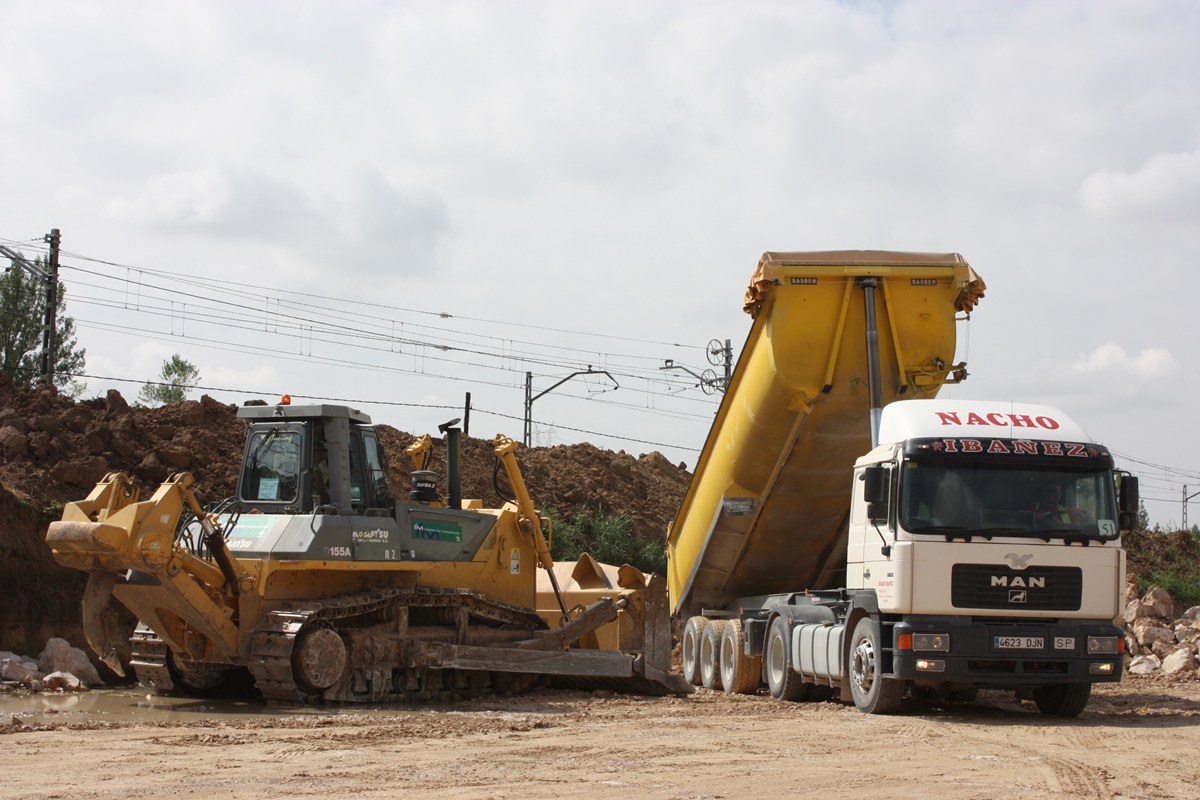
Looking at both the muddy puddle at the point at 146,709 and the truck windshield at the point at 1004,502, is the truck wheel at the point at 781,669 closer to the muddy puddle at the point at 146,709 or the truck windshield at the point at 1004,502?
the truck windshield at the point at 1004,502

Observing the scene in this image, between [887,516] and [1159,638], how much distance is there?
11.3m

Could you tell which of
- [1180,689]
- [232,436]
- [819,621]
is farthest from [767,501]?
[232,436]

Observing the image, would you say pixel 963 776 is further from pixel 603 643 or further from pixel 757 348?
pixel 603 643

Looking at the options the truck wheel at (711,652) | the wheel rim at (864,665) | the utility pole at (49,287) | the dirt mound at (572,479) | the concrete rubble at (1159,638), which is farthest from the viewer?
the dirt mound at (572,479)

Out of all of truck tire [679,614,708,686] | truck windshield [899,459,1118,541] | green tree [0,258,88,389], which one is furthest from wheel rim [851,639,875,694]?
green tree [0,258,88,389]

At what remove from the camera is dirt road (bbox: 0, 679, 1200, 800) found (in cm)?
843

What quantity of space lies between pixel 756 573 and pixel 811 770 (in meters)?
7.99

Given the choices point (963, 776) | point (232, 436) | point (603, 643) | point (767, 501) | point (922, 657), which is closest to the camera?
point (963, 776)

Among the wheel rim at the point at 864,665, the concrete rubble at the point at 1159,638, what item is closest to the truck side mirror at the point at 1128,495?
the wheel rim at the point at 864,665

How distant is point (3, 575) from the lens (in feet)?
66.6

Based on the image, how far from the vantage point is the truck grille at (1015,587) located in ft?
41.2

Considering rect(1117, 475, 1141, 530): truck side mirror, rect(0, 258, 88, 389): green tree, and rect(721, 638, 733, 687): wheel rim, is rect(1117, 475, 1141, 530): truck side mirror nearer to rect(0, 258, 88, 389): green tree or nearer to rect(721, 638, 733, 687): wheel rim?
rect(721, 638, 733, 687): wheel rim

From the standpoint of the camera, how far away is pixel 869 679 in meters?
13.4

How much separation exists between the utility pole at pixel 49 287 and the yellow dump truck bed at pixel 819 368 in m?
18.6
